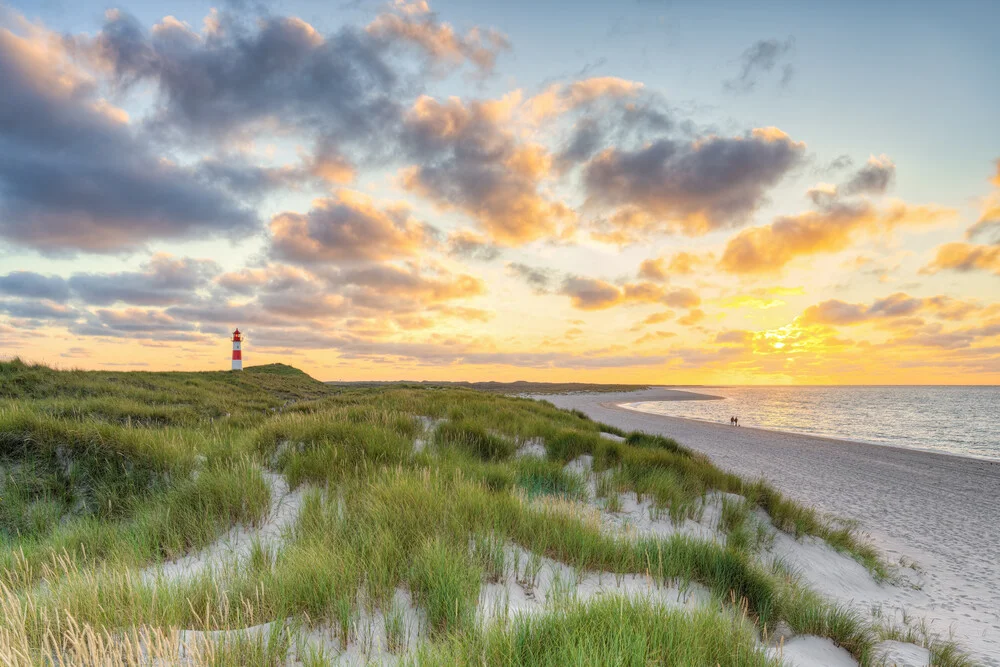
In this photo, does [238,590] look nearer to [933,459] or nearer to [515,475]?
[515,475]

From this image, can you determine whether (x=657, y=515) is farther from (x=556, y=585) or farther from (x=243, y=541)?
(x=243, y=541)

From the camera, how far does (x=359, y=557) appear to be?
3555 mm

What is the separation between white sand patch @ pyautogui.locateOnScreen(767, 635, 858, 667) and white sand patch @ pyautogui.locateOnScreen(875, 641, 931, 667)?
31cm

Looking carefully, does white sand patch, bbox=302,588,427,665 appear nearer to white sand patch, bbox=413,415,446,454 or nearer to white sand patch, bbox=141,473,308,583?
white sand patch, bbox=141,473,308,583

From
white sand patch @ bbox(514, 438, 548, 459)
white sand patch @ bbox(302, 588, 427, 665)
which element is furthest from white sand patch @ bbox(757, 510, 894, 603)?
white sand patch @ bbox(302, 588, 427, 665)

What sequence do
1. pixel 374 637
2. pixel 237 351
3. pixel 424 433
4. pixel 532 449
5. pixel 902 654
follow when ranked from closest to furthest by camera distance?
pixel 374 637 → pixel 902 654 → pixel 424 433 → pixel 532 449 → pixel 237 351

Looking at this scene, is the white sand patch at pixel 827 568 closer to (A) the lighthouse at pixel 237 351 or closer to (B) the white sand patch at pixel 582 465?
(B) the white sand patch at pixel 582 465

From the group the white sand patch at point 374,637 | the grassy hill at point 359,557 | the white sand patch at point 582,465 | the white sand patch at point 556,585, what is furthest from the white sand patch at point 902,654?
the white sand patch at point 582,465

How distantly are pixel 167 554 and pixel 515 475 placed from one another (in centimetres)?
440

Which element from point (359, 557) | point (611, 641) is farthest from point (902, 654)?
point (359, 557)

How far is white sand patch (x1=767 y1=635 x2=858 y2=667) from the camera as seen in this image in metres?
3.58

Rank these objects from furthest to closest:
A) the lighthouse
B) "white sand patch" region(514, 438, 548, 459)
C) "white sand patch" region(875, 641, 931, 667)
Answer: the lighthouse
"white sand patch" region(514, 438, 548, 459)
"white sand patch" region(875, 641, 931, 667)

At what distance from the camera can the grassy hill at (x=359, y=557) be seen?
253 cm

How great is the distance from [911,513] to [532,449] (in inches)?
437
